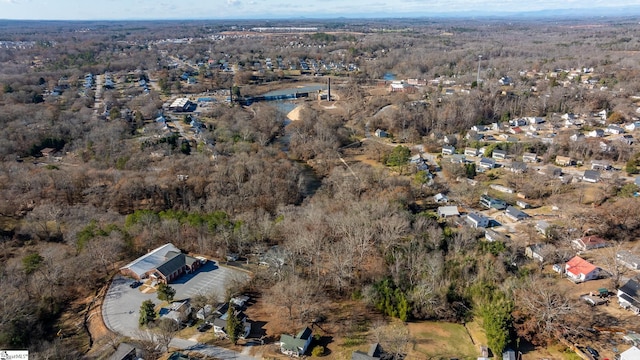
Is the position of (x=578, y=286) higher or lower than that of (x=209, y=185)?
lower

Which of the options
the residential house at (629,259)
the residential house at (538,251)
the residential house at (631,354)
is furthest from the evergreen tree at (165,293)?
the residential house at (629,259)

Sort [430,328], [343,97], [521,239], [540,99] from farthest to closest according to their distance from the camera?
[343,97] < [540,99] < [521,239] < [430,328]

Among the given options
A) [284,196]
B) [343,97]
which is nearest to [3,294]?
[284,196]

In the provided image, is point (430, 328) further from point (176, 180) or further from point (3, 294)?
point (176, 180)

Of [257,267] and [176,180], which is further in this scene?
[176,180]

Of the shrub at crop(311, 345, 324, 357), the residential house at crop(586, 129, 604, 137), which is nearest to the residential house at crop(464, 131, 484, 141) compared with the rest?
the residential house at crop(586, 129, 604, 137)

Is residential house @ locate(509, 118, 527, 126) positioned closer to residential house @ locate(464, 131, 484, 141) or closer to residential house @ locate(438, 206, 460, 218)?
residential house @ locate(464, 131, 484, 141)

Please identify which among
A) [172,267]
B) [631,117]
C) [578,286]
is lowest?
[578,286]
